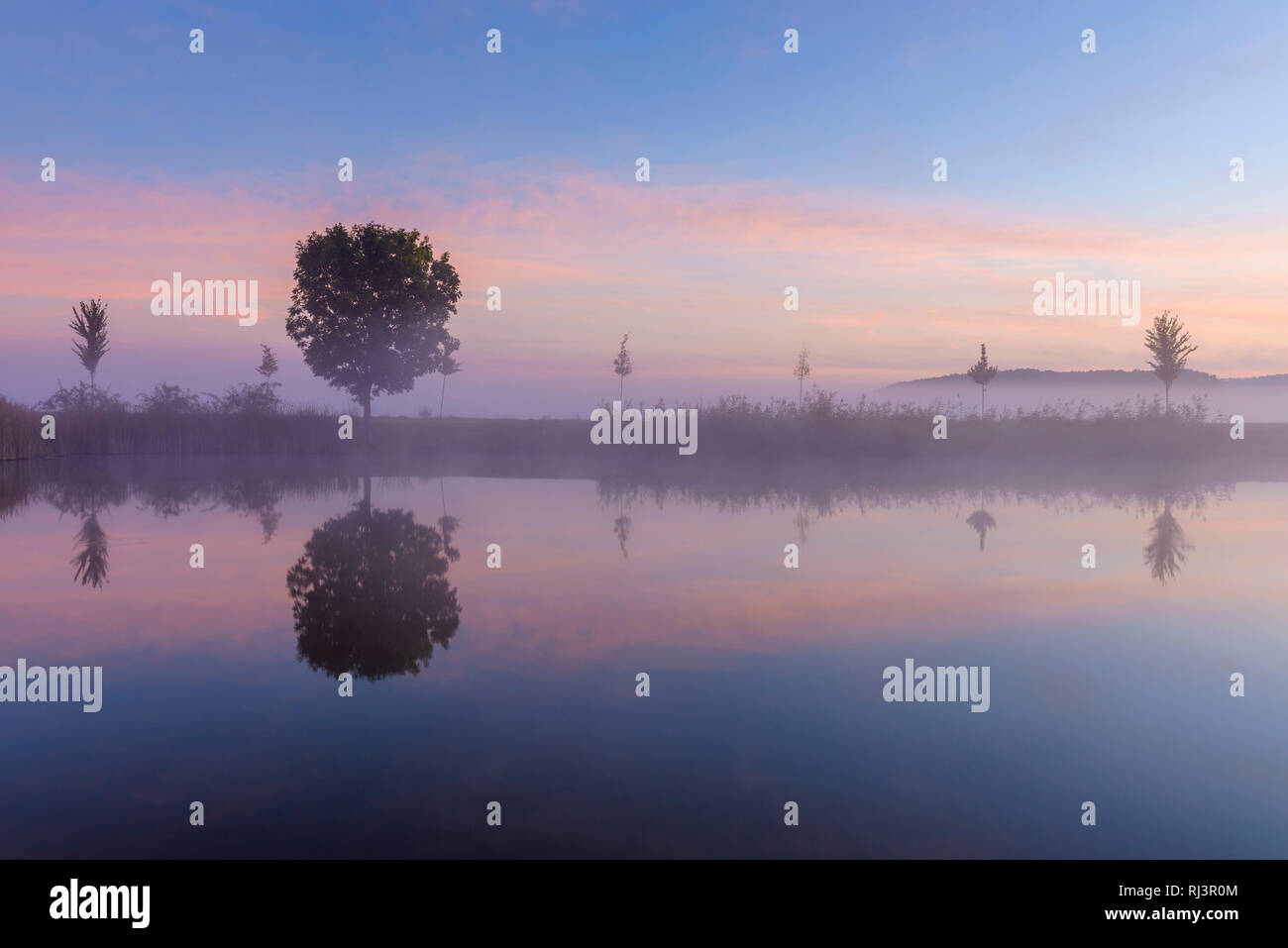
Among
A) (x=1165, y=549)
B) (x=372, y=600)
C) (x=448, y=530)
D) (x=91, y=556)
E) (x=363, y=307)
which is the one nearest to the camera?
(x=372, y=600)

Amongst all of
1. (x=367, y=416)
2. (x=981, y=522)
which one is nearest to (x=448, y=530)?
(x=981, y=522)

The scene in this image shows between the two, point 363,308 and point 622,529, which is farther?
point 363,308

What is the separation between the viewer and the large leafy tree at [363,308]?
4688cm

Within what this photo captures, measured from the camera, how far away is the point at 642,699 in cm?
741

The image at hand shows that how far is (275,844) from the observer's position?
487 centimetres

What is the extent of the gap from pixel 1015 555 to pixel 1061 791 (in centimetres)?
932

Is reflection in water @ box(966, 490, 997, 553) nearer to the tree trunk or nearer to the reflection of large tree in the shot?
the reflection of large tree

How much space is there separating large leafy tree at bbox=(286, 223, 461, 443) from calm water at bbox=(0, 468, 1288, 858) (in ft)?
106

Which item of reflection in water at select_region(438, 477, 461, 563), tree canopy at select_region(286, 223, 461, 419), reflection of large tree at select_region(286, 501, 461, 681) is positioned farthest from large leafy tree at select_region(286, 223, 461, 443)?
reflection of large tree at select_region(286, 501, 461, 681)

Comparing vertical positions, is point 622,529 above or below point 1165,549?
above

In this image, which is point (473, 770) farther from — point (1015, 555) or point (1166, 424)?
A: point (1166, 424)

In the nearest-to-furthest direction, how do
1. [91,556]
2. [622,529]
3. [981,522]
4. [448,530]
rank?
[91,556], [448,530], [622,529], [981,522]

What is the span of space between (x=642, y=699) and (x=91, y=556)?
36.7 ft

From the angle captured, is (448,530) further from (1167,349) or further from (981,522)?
(1167,349)
